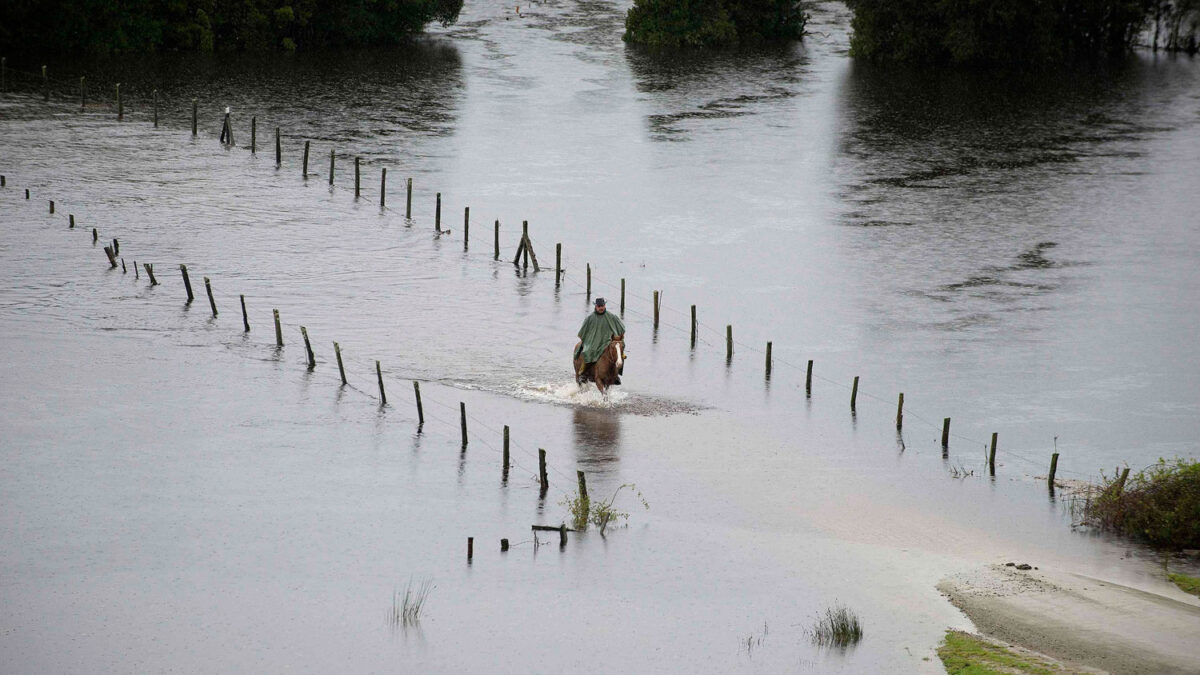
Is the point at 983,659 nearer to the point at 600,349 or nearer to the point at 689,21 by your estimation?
the point at 600,349

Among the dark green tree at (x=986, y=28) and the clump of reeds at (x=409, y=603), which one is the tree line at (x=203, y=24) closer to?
the dark green tree at (x=986, y=28)

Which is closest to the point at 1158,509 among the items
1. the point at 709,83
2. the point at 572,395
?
the point at 572,395

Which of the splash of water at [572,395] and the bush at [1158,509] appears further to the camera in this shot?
the splash of water at [572,395]

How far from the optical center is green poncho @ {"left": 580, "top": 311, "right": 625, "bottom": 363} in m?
37.0

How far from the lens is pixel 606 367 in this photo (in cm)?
3803

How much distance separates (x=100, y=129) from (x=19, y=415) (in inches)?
1924

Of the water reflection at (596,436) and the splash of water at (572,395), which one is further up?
the splash of water at (572,395)

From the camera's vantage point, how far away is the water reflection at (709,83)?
321ft

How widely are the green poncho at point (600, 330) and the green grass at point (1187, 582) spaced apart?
15.1 m

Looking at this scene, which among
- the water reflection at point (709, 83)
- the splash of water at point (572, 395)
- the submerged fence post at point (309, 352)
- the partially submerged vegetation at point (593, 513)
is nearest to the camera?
the partially submerged vegetation at point (593, 513)

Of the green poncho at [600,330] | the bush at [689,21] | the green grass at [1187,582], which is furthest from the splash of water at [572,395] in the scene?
the bush at [689,21]

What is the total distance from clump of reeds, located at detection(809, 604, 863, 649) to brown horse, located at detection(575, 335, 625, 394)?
44.3ft

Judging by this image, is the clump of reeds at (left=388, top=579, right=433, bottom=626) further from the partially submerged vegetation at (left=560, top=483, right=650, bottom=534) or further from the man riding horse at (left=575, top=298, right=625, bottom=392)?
the man riding horse at (left=575, top=298, right=625, bottom=392)

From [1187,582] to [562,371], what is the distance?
21.1m
